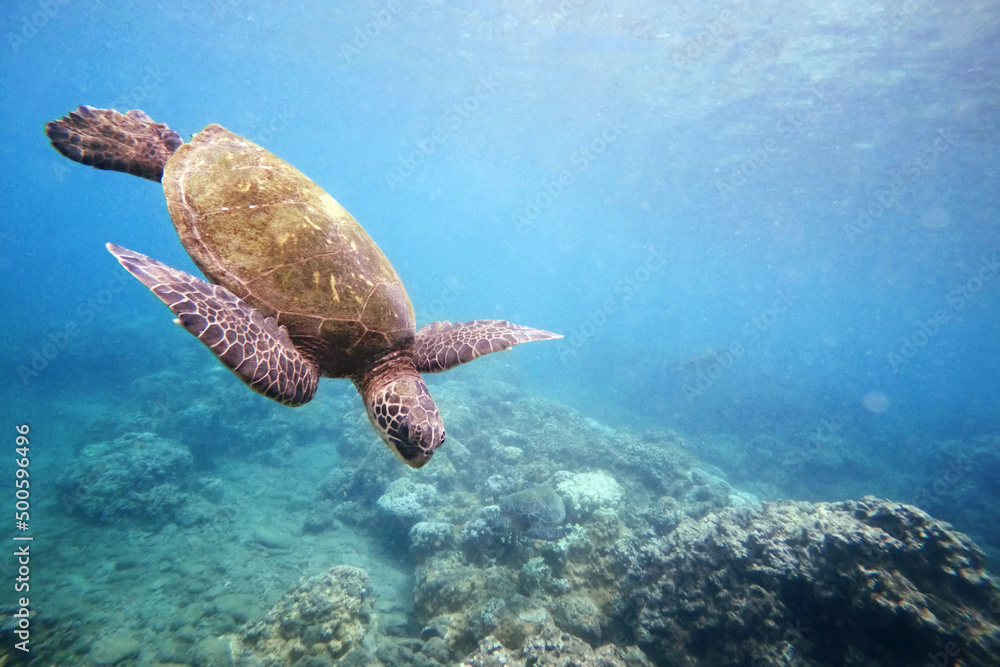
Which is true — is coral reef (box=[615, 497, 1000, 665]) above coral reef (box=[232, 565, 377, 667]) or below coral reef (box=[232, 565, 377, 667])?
above

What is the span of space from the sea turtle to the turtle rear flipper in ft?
0.06

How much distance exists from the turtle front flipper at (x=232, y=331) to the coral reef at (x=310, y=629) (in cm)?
405

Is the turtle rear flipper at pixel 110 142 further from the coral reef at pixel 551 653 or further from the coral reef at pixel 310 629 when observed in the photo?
the coral reef at pixel 551 653

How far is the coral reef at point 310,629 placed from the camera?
4883 millimetres

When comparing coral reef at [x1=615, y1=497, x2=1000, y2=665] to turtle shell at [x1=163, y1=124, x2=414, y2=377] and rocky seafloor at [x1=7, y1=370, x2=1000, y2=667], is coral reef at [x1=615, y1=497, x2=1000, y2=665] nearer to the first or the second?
rocky seafloor at [x1=7, y1=370, x2=1000, y2=667]

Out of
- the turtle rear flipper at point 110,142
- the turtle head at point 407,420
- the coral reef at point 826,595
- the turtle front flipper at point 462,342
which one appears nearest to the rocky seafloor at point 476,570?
the coral reef at point 826,595

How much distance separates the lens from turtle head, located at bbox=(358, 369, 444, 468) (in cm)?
311

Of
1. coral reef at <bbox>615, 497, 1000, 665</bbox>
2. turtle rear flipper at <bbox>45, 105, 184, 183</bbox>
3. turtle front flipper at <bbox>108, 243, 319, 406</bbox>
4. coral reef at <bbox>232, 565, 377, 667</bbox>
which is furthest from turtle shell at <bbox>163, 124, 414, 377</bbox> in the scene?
coral reef at <bbox>615, 497, 1000, 665</bbox>

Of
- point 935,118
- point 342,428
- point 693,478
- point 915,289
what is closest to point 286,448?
point 342,428

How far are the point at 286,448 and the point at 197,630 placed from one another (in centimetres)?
792

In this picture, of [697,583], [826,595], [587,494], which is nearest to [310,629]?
[697,583]

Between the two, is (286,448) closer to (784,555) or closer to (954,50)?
(784,555)

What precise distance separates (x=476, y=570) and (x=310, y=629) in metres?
2.51

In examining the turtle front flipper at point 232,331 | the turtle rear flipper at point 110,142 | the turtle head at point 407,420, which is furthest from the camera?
the turtle rear flipper at point 110,142
